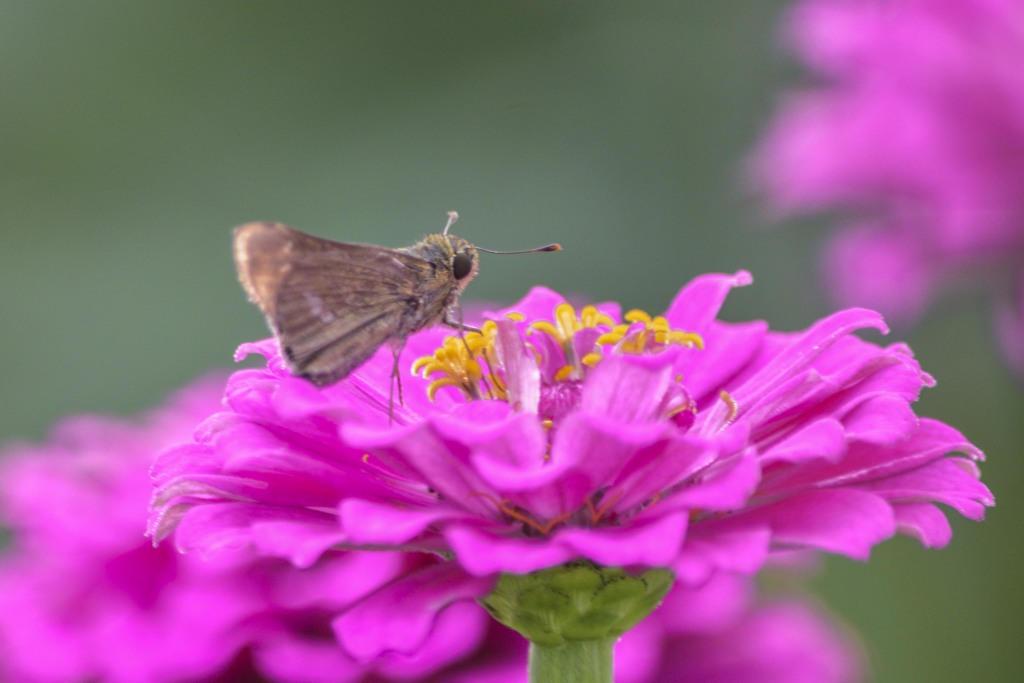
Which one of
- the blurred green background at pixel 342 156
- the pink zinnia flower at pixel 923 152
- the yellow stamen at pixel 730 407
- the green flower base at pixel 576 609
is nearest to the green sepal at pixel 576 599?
the green flower base at pixel 576 609

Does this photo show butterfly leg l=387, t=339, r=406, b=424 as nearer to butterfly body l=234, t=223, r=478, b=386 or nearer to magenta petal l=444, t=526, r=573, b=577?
butterfly body l=234, t=223, r=478, b=386

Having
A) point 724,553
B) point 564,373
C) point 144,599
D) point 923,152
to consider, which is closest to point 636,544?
point 724,553

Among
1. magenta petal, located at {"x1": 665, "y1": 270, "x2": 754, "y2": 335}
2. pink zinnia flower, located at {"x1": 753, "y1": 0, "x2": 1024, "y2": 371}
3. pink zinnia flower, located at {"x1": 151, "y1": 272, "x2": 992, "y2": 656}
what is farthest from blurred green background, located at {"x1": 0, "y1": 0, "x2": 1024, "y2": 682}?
pink zinnia flower, located at {"x1": 151, "y1": 272, "x2": 992, "y2": 656}

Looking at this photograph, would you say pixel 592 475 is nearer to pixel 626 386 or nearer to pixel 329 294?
pixel 626 386

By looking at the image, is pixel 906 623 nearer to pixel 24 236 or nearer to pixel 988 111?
pixel 988 111

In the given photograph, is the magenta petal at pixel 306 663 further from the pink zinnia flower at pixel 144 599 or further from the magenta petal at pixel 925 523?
the magenta petal at pixel 925 523

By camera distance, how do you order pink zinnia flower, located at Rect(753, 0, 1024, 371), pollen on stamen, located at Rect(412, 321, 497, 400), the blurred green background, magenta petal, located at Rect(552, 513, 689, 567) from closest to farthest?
magenta petal, located at Rect(552, 513, 689, 567), pollen on stamen, located at Rect(412, 321, 497, 400), pink zinnia flower, located at Rect(753, 0, 1024, 371), the blurred green background

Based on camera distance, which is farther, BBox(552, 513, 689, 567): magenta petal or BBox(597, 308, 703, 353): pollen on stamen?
BBox(597, 308, 703, 353): pollen on stamen
